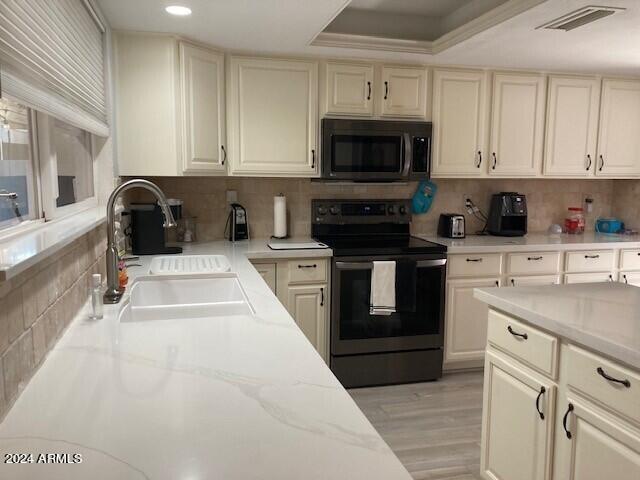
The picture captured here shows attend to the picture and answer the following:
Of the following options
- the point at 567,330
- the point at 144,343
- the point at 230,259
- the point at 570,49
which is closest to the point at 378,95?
the point at 570,49

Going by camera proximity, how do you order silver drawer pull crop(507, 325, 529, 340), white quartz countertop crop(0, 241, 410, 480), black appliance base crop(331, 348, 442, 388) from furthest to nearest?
black appliance base crop(331, 348, 442, 388) → silver drawer pull crop(507, 325, 529, 340) → white quartz countertop crop(0, 241, 410, 480)

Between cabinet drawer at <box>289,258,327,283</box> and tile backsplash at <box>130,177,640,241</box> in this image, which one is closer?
cabinet drawer at <box>289,258,327,283</box>

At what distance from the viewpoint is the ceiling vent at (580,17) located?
233cm

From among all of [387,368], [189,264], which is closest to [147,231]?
[189,264]

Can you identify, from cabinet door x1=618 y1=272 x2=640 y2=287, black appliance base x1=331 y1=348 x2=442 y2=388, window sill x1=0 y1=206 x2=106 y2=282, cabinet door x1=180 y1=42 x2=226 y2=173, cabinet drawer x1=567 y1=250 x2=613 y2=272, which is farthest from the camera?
cabinet door x1=618 y1=272 x2=640 y2=287

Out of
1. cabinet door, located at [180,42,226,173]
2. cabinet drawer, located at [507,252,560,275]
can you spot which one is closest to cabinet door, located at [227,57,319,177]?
cabinet door, located at [180,42,226,173]

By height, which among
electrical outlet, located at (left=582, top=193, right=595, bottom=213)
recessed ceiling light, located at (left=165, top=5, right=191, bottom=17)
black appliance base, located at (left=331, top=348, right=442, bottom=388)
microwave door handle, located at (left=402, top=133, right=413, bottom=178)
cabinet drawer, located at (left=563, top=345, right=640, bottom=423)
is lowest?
black appliance base, located at (left=331, top=348, right=442, bottom=388)

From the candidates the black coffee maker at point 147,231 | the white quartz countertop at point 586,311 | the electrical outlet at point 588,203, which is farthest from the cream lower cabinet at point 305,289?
the electrical outlet at point 588,203

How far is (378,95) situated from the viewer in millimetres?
3426

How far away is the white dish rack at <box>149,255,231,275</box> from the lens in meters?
2.33

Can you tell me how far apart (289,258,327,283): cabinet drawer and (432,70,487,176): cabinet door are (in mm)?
1115

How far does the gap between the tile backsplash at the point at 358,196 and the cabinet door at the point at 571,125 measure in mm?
353

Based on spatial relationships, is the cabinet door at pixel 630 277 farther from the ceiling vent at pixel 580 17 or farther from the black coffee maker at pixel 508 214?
the ceiling vent at pixel 580 17

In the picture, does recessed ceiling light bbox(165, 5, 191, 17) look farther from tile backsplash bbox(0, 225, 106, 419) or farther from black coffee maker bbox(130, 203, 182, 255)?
tile backsplash bbox(0, 225, 106, 419)
